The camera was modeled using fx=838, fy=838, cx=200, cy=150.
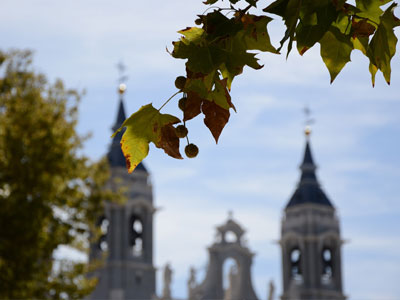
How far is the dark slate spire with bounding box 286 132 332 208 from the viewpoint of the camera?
57.5 m

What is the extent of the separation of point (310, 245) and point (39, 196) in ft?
131

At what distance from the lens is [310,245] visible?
2185 inches

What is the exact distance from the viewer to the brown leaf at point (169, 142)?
2.60 meters

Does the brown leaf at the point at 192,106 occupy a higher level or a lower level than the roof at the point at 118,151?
lower

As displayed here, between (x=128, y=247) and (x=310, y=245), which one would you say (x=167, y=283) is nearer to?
(x=128, y=247)

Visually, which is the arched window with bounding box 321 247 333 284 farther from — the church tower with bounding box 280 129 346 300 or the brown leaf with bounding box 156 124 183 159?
the brown leaf with bounding box 156 124 183 159

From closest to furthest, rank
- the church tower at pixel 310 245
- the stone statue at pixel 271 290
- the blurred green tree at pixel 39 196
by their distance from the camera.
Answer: the blurred green tree at pixel 39 196 < the stone statue at pixel 271 290 < the church tower at pixel 310 245

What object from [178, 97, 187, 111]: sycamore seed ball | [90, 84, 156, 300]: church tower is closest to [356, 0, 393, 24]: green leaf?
[178, 97, 187, 111]: sycamore seed ball

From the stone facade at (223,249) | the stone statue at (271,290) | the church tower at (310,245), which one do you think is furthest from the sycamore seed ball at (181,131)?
the church tower at (310,245)

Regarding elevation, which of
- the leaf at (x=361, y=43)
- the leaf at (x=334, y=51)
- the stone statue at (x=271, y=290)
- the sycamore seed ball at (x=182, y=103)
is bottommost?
the sycamore seed ball at (x=182, y=103)

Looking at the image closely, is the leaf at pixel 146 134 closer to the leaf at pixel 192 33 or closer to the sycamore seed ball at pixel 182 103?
the sycamore seed ball at pixel 182 103

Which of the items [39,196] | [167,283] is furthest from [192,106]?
[167,283]

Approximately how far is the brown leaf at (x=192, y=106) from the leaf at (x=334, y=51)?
16.0 inches

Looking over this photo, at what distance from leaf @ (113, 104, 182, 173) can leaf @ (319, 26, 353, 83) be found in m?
0.50
